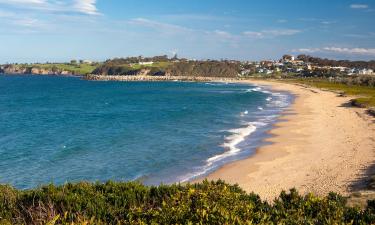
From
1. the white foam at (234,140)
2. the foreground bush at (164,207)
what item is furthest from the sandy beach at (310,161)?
the foreground bush at (164,207)

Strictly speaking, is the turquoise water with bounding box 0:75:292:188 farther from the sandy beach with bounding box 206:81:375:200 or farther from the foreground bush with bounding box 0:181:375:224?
the foreground bush with bounding box 0:181:375:224

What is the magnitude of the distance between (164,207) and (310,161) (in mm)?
21447

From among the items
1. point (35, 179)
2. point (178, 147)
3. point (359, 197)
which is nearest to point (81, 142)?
point (178, 147)

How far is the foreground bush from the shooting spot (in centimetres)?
727

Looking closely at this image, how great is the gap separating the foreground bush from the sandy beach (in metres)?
10.2

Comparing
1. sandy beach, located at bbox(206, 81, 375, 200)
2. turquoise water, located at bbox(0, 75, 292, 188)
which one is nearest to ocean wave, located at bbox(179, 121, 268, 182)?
turquoise water, located at bbox(0, 75, 292, 188)

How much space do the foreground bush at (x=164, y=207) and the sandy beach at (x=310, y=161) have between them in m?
10.2

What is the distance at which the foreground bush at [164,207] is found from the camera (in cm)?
727

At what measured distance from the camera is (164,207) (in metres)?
7.68

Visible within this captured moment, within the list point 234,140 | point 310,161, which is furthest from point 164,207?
point 234,140

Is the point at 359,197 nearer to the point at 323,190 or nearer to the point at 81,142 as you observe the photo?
the point at 323,190

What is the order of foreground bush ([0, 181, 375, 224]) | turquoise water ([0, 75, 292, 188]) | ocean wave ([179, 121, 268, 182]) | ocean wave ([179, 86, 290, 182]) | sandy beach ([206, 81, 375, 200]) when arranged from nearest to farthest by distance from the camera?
foreground bush ([0, 181, 375, 224]), sandy beach ([206, 81, 375, 200]), ocean wave ([179, 121, 268, 182]), ocean wave ([179, 86, 290, 182]), turquoise water ([0, 75, 292, 188])

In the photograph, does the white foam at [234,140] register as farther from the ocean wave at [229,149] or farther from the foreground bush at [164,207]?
the foreground bush at [164,207]

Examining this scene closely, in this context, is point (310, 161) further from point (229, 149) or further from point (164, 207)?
point (164, 207)
